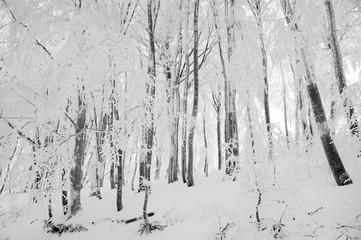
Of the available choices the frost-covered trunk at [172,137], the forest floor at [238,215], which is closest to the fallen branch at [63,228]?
the forest floor at [238,215]

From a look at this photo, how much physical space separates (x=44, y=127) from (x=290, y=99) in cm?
1358

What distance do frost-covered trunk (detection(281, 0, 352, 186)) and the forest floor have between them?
0.25 metres

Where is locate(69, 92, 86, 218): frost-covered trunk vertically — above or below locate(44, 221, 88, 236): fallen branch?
above

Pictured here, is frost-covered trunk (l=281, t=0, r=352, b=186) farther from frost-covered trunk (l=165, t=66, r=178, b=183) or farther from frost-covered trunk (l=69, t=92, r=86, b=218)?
frost-covered trunk (l=69, t=92, r=86, b=218)

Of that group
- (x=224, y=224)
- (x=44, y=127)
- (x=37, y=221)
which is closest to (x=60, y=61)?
(x=44, y=127)

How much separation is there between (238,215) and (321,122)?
251cm

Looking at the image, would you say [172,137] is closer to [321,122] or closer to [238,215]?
[238,215]

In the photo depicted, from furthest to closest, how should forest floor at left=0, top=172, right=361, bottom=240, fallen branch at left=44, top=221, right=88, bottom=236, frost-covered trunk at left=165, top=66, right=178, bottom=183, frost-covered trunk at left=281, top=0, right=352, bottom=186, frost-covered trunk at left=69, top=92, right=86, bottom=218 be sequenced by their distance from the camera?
frost-covered trunk at left=165, top=66, right=178, bottom=183
frost-covered trunk at left=69, top=92, right=86, bottom=218
fallen branch at left=44, top=221, right=88, bottom=236
frost-covered trunk at left=281, top=0, right=352, bottom=186
forest floor at left=0, top=172, right=361, bottom=240

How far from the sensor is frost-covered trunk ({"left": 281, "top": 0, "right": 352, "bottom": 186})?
436 centimetres

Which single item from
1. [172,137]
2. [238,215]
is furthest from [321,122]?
[172,137]

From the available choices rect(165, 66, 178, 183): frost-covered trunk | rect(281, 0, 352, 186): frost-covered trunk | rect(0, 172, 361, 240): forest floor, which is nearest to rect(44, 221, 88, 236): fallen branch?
rect(0, 172, 361, 240): forest floor

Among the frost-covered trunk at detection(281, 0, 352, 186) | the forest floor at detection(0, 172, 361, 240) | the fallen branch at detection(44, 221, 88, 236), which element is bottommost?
the fallen branch at detection(44, 221, 88, 236)

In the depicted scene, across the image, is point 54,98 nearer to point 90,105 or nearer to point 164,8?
point 90,105

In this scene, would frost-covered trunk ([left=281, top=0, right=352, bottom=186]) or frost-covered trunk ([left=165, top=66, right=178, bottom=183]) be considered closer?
frost-covered trunk ([left=281, top=0, right=352, bottom=186])
